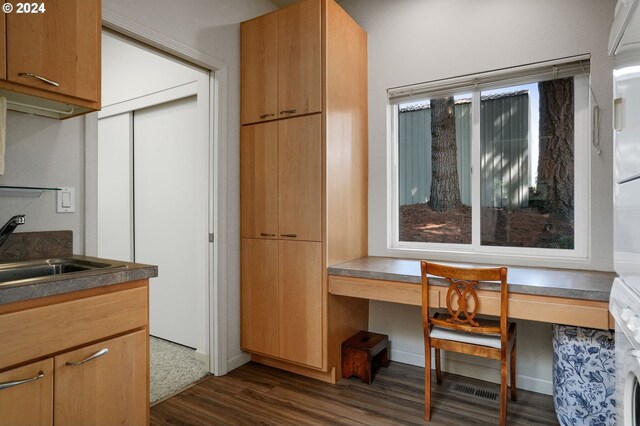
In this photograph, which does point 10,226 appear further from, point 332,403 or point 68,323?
point 332,403

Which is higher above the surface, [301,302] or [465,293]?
[465,293]

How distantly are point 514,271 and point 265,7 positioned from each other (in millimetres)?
2711

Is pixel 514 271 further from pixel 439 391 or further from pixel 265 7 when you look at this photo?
pixel 265 7

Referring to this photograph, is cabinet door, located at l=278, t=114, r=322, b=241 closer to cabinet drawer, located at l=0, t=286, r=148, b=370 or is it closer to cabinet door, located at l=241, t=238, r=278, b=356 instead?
cabinet door, located at l=241, t=238, r=278, b=356

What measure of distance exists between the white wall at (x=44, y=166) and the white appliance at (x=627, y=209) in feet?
7.19

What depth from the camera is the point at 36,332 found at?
3.78ft

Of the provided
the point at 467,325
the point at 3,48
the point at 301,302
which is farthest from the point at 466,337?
the point at 3,48

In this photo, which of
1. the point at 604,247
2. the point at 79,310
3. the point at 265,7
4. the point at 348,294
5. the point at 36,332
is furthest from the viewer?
the point at 265,7

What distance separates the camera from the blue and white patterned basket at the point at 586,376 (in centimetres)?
173

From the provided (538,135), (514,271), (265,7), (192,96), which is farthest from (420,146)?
(192,96)

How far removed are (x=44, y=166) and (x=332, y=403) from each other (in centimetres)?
200

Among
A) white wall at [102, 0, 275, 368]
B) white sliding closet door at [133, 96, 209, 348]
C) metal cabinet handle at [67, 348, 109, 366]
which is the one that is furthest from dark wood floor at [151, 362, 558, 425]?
metal cabinet handle at [67, 348, 109, 366]

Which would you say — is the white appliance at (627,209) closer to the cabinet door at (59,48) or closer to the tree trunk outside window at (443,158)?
the tree trunk outside window at (443,158)

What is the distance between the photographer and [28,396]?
1.14 m
